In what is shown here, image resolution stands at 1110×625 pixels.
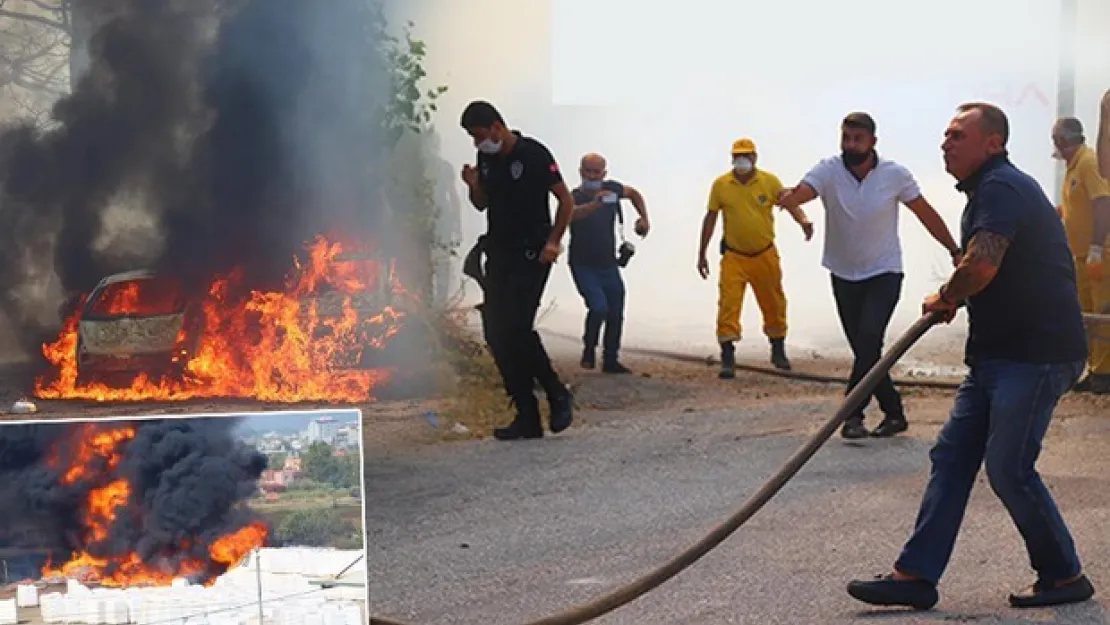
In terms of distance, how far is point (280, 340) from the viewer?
9.70 meters

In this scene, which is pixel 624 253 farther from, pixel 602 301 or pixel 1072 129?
pixel 1072 129

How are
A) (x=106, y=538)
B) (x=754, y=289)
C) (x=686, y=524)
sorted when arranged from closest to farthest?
1. (x=106, y=538)
2. (x=686, y=524)
3. (x=754, y=289)

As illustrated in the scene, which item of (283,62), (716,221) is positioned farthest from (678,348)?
(283,62)

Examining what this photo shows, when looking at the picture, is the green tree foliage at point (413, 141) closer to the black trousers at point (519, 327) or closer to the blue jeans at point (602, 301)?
the blue jeans at point (602, 301)

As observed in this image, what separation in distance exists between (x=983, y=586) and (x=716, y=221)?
5.15 meters

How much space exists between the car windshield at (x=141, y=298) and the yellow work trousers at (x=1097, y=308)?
5143 millimetres

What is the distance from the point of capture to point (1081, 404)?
32.2 feet

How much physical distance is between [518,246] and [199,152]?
2.45 meters

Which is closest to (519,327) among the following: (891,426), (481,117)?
(481,117)

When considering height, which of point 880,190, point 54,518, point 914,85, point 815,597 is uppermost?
point 914,85

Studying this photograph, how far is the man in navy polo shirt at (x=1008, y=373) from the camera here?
4.77 metres

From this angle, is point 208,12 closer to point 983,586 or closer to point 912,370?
point 912,370

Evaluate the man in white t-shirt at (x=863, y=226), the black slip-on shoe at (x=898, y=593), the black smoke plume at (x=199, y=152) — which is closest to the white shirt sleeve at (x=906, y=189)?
the man in white t-shirt at (x=863, y=226)

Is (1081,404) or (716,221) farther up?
(716,221)
